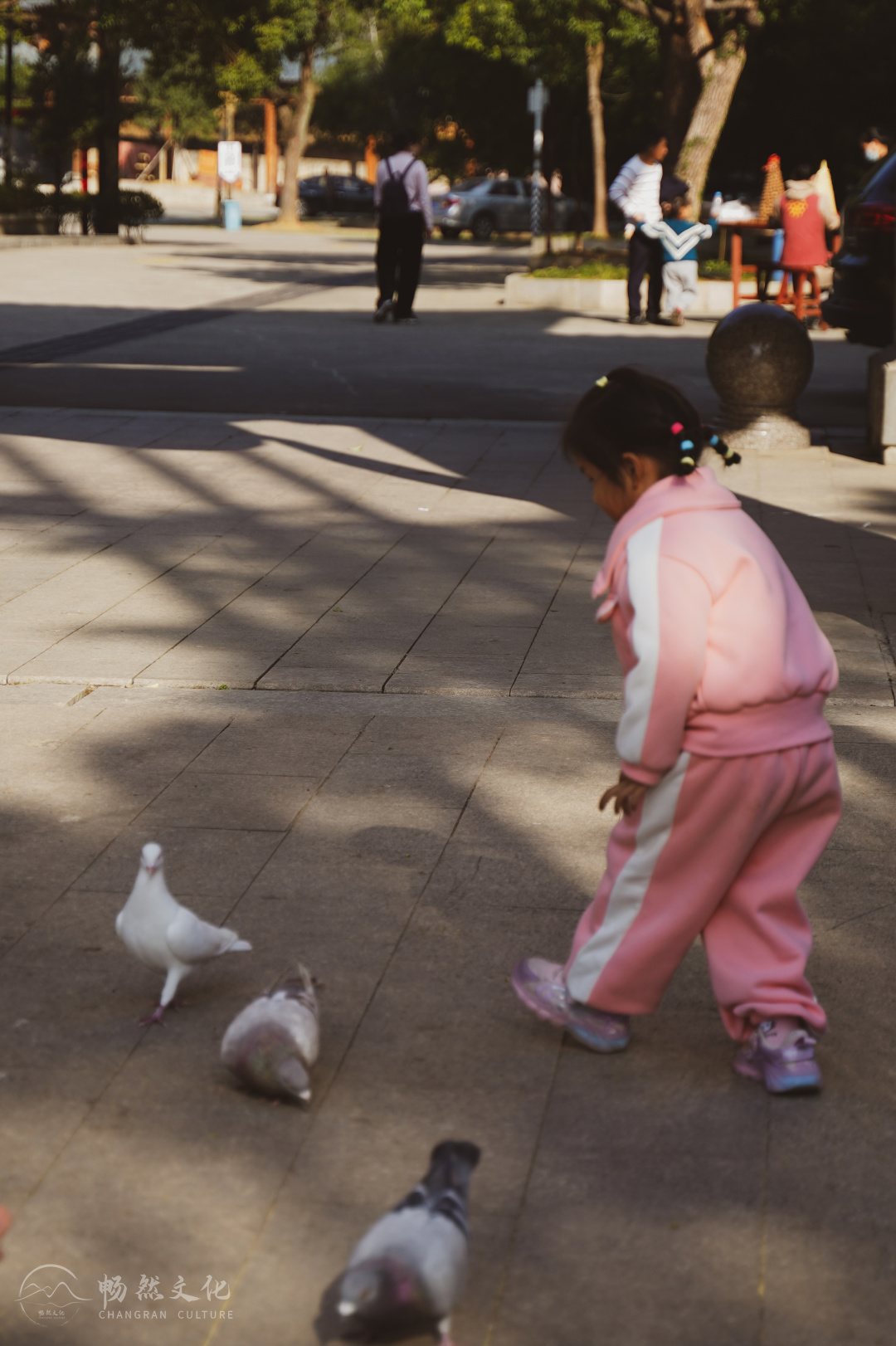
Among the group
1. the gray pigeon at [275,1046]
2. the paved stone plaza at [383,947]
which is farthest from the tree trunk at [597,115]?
the gray pigeon at [275,1046]

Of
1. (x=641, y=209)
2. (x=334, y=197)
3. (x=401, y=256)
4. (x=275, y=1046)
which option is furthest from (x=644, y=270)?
(x=334, y=197)

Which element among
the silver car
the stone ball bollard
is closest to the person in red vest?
the stone ball bollard

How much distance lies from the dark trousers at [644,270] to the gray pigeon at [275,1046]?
578 inches

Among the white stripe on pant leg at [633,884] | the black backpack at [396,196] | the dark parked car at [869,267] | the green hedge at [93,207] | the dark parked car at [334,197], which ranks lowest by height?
the white stripe on pant leg at [633,884]

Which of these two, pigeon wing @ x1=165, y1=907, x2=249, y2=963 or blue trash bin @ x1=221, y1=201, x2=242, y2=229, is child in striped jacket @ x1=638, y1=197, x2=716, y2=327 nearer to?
pigeon wing @ x1=165, y1=907, x2=249, y2=963

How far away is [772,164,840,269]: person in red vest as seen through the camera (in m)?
16.1

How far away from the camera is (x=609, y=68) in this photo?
132 feet

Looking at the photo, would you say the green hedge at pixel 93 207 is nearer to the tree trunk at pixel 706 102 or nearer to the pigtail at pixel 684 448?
the tree trunk at pixel 706 102

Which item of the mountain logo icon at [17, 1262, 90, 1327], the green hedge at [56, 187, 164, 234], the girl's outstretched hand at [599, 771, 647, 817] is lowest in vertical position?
the mountain logo icon at [17, 1262, 90, 1327]

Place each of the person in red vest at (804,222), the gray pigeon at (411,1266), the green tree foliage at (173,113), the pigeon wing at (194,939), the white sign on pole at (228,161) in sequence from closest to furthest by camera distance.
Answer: the gray pigeon at (411,1266) → the pigeon wing at (194,939) → the person in red vest at (804,222) → the white sign on pole at (228,161) → the green tree foliage at (173,113)

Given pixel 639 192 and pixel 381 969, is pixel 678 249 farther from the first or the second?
pixel 381 969

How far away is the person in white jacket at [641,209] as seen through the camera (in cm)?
1633

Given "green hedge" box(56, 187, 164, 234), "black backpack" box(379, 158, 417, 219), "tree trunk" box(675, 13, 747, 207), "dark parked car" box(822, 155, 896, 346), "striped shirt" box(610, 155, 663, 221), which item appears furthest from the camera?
"green hedge" box(56, 187, 164, 234)

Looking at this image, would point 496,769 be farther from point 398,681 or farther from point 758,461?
point 758,461
